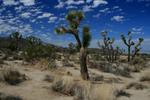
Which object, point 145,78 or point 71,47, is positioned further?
point 71,47

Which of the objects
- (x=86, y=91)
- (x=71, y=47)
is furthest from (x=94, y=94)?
(x=71, y=47)

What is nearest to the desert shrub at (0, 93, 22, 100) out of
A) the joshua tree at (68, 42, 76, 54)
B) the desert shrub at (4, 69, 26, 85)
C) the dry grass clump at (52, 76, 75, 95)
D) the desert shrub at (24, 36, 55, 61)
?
the dry grass clump at (52, 76, 75, 95)

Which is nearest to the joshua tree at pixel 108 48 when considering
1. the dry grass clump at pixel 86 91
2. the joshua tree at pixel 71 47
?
the joshua tree at pixel 71 47

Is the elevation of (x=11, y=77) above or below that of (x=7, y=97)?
above

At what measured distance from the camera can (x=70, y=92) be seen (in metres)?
11.1

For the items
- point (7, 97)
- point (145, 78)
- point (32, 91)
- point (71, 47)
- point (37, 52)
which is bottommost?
point (145, 78)

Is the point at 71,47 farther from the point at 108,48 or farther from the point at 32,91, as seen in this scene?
the point at 32,91

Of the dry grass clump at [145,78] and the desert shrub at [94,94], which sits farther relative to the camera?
the dry grass clump at [145,78]

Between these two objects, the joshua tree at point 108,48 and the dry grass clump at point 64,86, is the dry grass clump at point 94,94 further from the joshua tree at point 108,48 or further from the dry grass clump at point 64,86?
the joshua tree at point 108,48

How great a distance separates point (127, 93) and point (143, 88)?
6.21 feet

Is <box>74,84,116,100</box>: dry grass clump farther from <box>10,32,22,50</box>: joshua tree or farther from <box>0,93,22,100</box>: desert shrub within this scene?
<box>10,32,22,50</box>: joshua tree

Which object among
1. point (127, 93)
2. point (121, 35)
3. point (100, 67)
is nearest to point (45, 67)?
point (100, 67)

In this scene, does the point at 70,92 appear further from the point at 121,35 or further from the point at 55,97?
the point at 121,35

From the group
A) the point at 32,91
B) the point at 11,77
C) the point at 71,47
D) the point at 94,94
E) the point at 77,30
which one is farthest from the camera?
the point at 71,47
